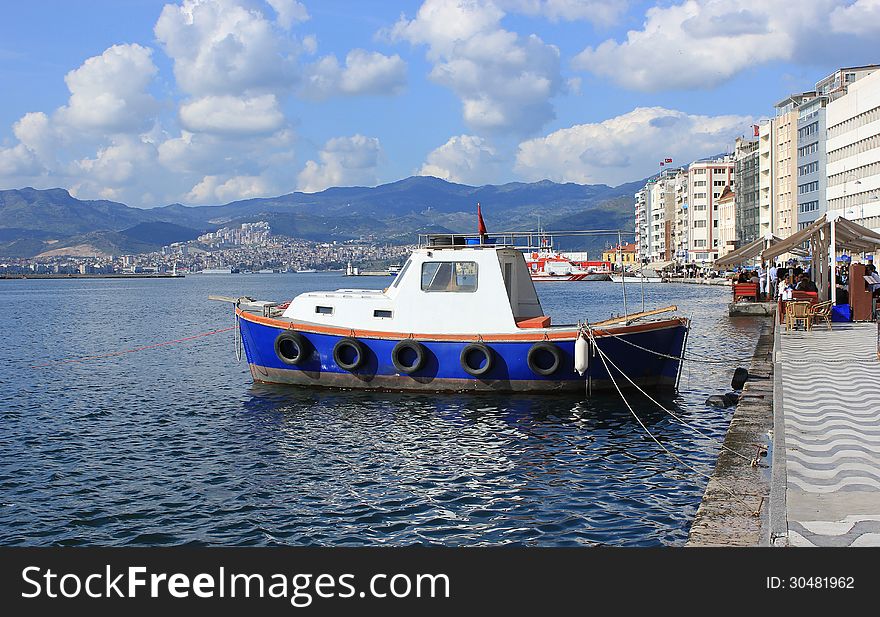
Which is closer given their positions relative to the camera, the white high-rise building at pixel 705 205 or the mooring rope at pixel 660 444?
the mooring rope at pixel 660 444

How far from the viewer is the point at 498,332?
22.3 m

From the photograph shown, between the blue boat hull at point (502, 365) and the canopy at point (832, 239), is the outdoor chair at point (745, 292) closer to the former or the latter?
the canopy at point (832, 239)

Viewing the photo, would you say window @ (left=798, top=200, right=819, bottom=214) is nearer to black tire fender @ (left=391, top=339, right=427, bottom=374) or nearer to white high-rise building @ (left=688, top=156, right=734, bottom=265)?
white high-rise building @ (left=688, top=156, right=734, bottom=265)

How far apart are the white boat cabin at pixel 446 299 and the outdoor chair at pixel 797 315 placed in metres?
9.66

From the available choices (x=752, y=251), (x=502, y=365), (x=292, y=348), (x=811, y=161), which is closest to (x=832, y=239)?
(x=502, y=365)

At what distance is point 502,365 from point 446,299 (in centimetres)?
215

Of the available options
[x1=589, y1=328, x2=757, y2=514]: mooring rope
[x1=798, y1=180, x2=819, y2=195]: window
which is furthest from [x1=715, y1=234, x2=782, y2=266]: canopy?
[x1=798, y1=180, x2=819, y2=195]: window

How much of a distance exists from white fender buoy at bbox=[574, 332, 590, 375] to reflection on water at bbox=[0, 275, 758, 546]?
0.90m

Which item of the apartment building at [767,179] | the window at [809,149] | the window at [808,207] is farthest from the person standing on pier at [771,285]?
the apartment building at [767,179]

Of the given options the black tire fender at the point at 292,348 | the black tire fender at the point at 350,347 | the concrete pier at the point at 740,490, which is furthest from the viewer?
the black tire fender at the point at 292,348

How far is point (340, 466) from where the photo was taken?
53.6ft

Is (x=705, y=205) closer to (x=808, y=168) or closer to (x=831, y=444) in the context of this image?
(x=808, y=168)

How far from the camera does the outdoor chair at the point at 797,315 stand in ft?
92.3
